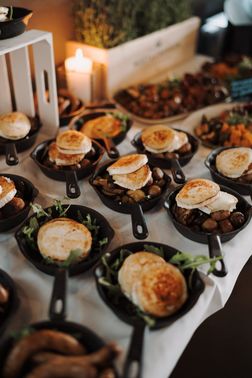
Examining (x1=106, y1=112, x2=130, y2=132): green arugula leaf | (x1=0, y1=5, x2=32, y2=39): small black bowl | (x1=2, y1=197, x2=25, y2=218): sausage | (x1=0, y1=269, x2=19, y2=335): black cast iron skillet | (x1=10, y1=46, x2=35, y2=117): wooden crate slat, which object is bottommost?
(x1=0, y1=269, x2=19, y2=335): black cast iron skillet

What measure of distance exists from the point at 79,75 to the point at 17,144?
600 mm

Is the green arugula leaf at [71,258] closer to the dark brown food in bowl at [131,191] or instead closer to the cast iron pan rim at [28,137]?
the dark brown food in bowl at [131,191]

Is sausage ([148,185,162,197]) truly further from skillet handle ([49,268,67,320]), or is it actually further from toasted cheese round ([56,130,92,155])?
skillet handle ([49,268,67,320])

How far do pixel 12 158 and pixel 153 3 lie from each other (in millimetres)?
1370

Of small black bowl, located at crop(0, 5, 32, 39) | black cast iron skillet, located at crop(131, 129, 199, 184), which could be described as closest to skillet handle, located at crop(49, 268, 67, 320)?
black cast iron skillet, located at crop(131, 129, 199, 184)

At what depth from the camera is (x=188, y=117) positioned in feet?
6.22

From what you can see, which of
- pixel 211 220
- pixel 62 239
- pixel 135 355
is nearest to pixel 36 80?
pixel 62 239

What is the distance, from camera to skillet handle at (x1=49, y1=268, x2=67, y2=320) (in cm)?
90

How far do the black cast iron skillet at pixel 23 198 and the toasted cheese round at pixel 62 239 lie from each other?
110 millimetres

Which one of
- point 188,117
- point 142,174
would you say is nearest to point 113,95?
point 188,117

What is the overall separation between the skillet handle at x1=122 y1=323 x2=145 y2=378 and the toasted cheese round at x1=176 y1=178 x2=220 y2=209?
0.44 m

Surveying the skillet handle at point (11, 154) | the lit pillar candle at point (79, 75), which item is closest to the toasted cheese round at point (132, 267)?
the skillet handle at point (11, 154)

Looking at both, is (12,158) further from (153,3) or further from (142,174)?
(153,3)

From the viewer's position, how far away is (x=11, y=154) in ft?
4.68
